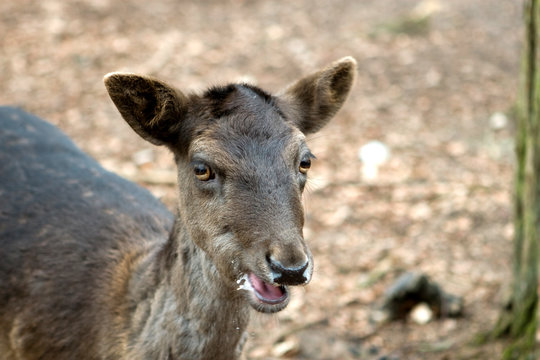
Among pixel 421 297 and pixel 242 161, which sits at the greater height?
pixel 242 161

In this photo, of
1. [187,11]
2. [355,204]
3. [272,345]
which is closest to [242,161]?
[272,345]

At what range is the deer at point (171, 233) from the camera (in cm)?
351

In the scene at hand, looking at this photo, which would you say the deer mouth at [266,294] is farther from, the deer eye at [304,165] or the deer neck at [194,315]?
the deer eye at [304,165]

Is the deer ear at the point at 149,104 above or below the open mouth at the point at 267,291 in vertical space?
above

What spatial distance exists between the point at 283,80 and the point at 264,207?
26.3 feet

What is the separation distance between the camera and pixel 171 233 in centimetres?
413

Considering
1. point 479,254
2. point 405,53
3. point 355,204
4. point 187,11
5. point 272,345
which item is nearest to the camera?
point 272,345

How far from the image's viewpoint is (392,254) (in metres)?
7.41

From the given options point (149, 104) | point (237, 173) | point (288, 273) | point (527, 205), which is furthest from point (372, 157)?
point (288, 273)

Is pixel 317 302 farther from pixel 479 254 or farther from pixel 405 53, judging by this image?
pixel 405 53

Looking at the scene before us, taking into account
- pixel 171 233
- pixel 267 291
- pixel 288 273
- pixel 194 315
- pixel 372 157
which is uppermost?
pixel 288 273

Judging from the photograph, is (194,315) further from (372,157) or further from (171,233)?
(372,157)

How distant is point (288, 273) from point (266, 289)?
1.07ft

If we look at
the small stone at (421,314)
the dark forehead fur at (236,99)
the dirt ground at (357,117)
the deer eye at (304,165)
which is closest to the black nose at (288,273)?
the deer eye at (304,165)
